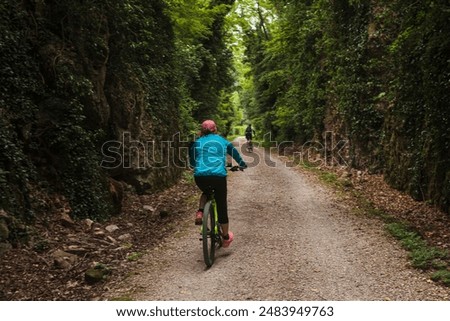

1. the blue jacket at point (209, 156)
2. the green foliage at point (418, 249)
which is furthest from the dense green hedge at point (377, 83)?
the blue jacket at point (209, 156)

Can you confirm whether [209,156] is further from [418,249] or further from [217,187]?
[418,249]

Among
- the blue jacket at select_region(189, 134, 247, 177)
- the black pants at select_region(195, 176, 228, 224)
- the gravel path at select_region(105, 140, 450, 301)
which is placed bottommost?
the gravel path at select_region(105, 140, 450, 301)

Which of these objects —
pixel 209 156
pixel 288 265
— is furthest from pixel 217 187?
pixel 288 265

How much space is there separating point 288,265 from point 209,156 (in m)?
2.34

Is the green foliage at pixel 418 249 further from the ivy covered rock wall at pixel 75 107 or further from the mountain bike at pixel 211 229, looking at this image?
the ivy covered rock wall at pixel 75 107

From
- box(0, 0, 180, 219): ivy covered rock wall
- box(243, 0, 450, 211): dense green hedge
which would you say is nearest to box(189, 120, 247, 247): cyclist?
box(0, 0, 180, 219): ivy covered rock wall

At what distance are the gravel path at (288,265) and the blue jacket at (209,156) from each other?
1661 millimetres

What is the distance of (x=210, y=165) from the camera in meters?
6.68

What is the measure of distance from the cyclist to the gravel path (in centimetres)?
98

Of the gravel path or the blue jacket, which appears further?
the blue jacket

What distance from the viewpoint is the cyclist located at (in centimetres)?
669

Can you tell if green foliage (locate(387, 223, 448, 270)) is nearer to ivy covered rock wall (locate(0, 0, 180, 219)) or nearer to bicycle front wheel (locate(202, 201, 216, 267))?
bicycle front wheel (locate(202, 201, 216, 267))

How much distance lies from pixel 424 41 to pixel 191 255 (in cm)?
759

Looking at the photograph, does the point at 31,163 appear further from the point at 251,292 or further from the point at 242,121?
the point at 242,121
